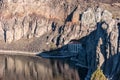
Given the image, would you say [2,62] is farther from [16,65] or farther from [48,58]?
[48,58]

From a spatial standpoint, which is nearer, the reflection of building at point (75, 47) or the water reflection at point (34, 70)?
the water reflection at point (34, 70)

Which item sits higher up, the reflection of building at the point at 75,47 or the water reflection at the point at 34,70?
the water reflection at the point at 34,70

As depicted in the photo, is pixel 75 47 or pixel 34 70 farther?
pixel 75 47

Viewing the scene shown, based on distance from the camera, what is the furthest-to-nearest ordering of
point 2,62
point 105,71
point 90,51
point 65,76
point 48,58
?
1. point 48,58
2. point 2,62
3. point 90,51
4. point 65,76
5. point 105,71

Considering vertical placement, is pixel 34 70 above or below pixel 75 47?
above

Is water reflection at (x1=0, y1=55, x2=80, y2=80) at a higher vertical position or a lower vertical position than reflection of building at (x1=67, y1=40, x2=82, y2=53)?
higher

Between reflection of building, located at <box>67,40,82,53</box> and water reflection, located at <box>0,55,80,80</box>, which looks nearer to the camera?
water reflection, located at <box>0,55,80,80</box>

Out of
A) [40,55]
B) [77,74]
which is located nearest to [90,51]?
[77,74]

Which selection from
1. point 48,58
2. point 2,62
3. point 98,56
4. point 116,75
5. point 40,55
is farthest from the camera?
point 40,55
